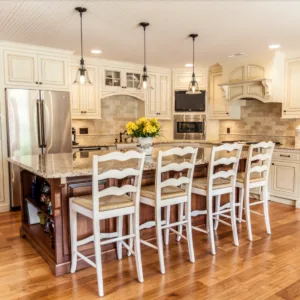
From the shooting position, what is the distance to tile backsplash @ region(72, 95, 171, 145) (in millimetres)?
5797

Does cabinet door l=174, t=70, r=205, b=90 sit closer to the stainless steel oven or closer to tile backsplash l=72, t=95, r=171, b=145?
the stainless steel oven

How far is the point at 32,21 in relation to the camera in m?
3.42

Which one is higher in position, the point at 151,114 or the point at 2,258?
the point at 151,114

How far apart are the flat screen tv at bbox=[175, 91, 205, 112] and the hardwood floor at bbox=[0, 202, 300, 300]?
342cm

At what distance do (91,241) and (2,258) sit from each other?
0.93 m

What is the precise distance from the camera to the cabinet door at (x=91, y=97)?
17.5 ft

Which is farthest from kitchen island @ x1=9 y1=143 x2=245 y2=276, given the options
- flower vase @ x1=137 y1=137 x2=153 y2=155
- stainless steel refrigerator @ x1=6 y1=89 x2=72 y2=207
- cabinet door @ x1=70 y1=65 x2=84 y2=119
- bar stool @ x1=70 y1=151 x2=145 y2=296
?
cabinet door @ x1=70 y1=65 x2=84 y2=119

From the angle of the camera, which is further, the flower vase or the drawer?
the drawer

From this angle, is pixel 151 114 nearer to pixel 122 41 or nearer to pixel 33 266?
pixel 122 41

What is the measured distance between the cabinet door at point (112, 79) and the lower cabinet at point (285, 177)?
9.96ft

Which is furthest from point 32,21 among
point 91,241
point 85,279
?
point 85,279

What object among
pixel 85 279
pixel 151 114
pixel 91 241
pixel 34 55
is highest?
pixel 34 55

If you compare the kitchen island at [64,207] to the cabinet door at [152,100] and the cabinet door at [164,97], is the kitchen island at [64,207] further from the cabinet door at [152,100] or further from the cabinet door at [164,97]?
the cabinet door at [164,97]

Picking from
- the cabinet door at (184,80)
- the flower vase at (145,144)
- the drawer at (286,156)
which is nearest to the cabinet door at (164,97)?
the cabinet door at (184,80)
